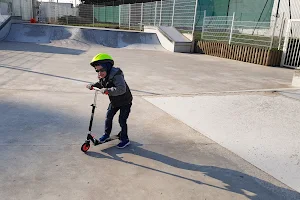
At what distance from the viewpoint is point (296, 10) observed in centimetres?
1856

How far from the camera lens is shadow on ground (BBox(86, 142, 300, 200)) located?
8.70 feet

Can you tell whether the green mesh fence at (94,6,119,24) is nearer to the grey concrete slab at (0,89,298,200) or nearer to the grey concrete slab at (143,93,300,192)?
the grey concrete slab at (143,93,300,192)

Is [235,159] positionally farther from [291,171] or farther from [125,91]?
[125,91]

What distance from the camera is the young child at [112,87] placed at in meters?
2.99

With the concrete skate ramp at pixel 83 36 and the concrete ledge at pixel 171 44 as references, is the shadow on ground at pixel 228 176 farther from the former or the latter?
the concrete skate ramp at pixel 83 36

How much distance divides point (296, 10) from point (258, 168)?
19147 mm

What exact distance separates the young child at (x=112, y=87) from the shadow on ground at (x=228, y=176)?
0.24 m

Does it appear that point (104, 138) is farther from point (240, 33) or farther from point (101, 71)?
point (240, 33)

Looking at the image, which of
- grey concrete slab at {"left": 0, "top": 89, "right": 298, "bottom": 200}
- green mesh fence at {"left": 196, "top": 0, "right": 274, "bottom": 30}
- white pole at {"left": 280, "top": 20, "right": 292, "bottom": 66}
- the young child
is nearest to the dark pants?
the young child

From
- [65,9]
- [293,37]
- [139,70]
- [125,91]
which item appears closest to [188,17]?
[293,37]

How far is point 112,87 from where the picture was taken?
3.15m

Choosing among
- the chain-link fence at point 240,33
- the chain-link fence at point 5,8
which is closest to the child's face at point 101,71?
the chain-link fence at point 240,33

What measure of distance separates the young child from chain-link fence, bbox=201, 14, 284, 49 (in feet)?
38.2

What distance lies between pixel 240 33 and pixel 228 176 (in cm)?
1393
